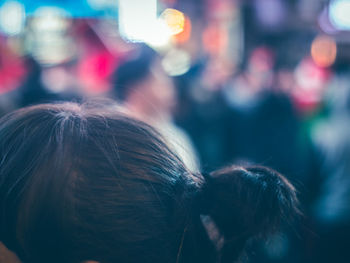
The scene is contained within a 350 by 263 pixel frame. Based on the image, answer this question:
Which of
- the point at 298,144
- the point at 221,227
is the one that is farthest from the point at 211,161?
the point at 221,227

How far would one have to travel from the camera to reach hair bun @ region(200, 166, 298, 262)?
82 cm

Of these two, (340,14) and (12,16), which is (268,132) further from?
(340,14)

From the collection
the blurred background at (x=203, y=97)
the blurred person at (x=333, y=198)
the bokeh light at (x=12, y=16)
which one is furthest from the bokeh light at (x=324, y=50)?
the blurred person at (x=333, y=198)

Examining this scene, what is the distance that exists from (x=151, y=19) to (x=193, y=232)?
3571 millimetres

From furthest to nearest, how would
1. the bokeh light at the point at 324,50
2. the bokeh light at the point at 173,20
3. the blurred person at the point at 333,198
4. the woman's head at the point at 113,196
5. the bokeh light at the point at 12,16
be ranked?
1. the bokeh light at the point at 324,50
2. the bokeh light at the point at 173,20
3. the bokeh light at the point at 12,16
4. the blurred person at the point at 333,198
5. the woman's head at the point at 113,196

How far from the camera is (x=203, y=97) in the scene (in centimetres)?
434

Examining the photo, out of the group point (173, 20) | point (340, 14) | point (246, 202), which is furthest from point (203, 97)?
point (340, 14)

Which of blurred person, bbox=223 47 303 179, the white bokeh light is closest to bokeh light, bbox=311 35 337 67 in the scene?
the white bokeh light

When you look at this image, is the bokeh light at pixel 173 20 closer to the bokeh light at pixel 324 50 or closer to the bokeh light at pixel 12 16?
the bokeh light at pixel 12 16

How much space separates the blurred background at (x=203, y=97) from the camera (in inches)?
85.6

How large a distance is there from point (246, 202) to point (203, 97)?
3.56 metres

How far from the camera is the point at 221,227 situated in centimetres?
87

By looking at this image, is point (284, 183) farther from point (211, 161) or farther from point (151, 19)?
point (151, 19)

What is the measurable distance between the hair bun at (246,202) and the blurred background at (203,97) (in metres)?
0.09
